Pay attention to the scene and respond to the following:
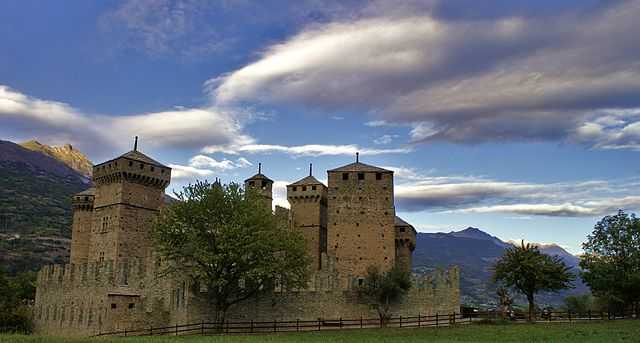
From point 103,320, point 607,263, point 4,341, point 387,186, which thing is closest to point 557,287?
point 607,263

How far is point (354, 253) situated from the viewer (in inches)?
1809

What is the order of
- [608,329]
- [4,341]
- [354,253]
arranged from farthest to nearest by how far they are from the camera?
[354,253] < [608,329] < [4,341]

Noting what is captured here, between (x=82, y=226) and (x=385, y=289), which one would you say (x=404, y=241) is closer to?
(x=385, y=289)

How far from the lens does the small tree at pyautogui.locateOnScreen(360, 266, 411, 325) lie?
1469 inches

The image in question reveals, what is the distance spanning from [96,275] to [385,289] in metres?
19.3

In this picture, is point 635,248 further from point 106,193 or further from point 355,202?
point 106,193

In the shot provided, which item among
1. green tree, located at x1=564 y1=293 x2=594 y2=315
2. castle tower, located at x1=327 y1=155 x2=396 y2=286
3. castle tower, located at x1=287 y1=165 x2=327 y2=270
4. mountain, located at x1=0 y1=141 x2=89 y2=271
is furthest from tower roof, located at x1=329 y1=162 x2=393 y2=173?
mountain, located at x1=0 y1=141 x2=89 y2=271

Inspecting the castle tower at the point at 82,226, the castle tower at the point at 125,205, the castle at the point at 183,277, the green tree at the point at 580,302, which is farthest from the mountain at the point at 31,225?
the green tree at the point at 580,302

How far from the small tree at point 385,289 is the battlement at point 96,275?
46.4ft

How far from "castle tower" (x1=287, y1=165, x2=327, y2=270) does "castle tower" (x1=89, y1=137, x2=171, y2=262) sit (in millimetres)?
12141

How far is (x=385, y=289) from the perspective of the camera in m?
37.2

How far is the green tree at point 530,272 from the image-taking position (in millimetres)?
38531

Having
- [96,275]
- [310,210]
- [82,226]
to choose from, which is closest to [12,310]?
[96,275]

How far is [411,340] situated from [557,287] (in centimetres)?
1602
